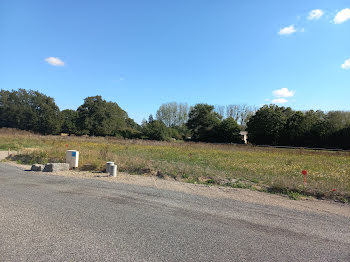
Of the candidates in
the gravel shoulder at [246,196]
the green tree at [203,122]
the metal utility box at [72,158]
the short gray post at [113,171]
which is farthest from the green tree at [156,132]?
the gravel shoulder at [246,196]

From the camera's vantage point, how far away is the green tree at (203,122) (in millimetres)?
60731

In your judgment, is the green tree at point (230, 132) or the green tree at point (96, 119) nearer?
the green tree at point (230, 132)

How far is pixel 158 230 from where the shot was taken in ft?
15.1

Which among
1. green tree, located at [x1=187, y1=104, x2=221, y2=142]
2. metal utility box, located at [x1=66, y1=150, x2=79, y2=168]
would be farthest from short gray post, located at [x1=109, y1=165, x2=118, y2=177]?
green tree, located at [x1=187, y1=104, x2=221, y2=142]

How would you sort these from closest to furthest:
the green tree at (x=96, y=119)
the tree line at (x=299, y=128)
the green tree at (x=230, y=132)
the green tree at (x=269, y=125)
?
the tree line at (x=299, y=128)
the green tree at (x=269, y=125)
the green tree at (x=230, y=132)
the green tree at (x=96, y=119)

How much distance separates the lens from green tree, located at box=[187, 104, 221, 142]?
60731mm

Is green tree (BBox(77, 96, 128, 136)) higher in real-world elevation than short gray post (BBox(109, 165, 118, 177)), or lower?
higher

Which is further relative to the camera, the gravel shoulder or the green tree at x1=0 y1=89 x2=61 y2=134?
the green tree at x1=0 y1=89 x2=61 y2=134

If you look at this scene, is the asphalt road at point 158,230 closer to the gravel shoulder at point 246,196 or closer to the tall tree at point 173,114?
the gravel shoulder at point 246,196

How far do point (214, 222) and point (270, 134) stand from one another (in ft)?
158

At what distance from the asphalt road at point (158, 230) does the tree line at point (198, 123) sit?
1760 inches

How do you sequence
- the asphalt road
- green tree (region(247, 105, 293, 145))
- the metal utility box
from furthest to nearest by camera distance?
green tree (region(247, 105, 293, 145)), the metal utility box, the asphalt road

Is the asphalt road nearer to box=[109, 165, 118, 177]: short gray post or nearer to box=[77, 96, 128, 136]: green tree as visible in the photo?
box=[109, 165, 118, 177]: short gray post

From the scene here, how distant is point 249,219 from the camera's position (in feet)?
18.1
